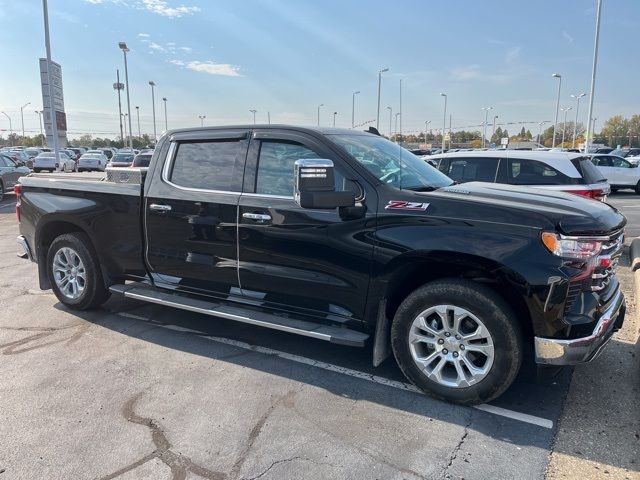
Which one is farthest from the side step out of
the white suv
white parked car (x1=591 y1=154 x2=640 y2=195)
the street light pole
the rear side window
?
the street light pole

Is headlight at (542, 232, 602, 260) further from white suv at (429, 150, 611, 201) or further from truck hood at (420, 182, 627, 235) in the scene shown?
white suv at (429, 150, 611, 201)

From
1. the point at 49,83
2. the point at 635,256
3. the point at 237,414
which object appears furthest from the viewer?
the point at 49,83

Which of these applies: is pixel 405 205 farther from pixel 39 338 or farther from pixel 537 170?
pixel 537 170

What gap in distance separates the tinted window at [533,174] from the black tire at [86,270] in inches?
250

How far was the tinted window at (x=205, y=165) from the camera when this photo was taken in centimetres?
442

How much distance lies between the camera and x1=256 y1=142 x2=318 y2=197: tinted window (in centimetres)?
409

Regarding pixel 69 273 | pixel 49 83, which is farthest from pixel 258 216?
pixel 49 83

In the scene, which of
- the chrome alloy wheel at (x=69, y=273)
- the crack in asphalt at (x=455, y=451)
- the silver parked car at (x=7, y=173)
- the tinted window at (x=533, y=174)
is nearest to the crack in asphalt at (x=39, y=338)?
the chrome alloy wheel at (x=69, y=273)

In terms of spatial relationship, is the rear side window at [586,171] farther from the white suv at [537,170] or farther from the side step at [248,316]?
the side step at [248,316]

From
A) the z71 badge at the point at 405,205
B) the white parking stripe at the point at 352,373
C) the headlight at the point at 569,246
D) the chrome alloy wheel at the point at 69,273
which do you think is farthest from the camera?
the chrome alloy wheel at the point at 69,273

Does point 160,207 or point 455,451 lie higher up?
point 160,207

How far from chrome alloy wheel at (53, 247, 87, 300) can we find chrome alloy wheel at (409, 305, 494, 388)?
3665 millimetres

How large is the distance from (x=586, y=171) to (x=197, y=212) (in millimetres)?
6442

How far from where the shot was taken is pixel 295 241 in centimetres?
395
